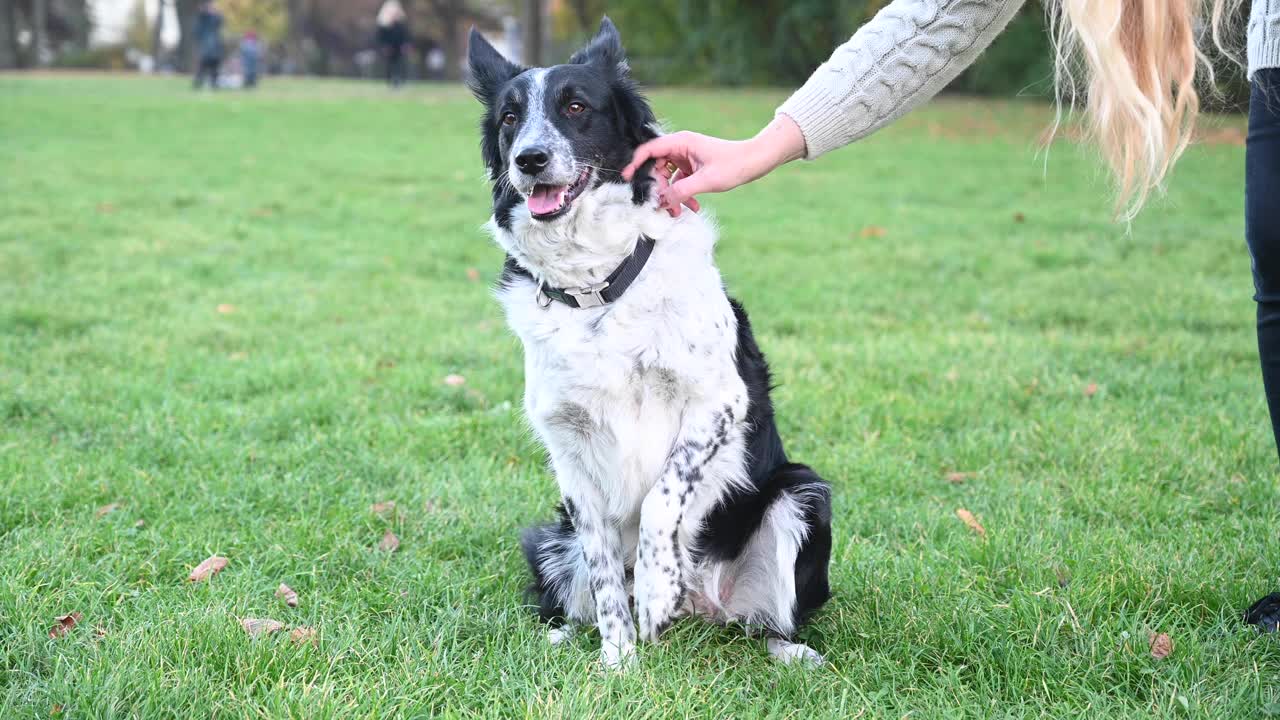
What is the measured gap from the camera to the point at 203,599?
300 cm

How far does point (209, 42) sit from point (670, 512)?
106 ft

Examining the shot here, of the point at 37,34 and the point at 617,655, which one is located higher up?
the point at 37,34

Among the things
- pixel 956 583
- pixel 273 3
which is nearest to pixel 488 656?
pixel 956 583

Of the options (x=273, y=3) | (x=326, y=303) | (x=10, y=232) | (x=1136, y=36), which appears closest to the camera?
(x=1136, y=36)

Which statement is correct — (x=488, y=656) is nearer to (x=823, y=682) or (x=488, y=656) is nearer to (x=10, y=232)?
Answer: (x=823, y=682)

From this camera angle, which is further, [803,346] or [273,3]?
[273,3]

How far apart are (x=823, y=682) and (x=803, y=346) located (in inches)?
137

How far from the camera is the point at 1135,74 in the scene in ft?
7.39

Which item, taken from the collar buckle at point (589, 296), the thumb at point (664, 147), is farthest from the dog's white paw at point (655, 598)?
the thumb at point (664, 147)

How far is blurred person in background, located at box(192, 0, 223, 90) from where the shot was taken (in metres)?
29.8

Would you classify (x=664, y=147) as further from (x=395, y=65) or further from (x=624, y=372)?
(x=395, y=65)

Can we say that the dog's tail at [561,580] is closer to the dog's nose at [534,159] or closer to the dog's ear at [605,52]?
the dog's nose at [534,159]

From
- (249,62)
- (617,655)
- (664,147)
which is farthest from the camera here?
(249,62)

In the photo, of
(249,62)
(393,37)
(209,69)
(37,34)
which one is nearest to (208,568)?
(209,69)
